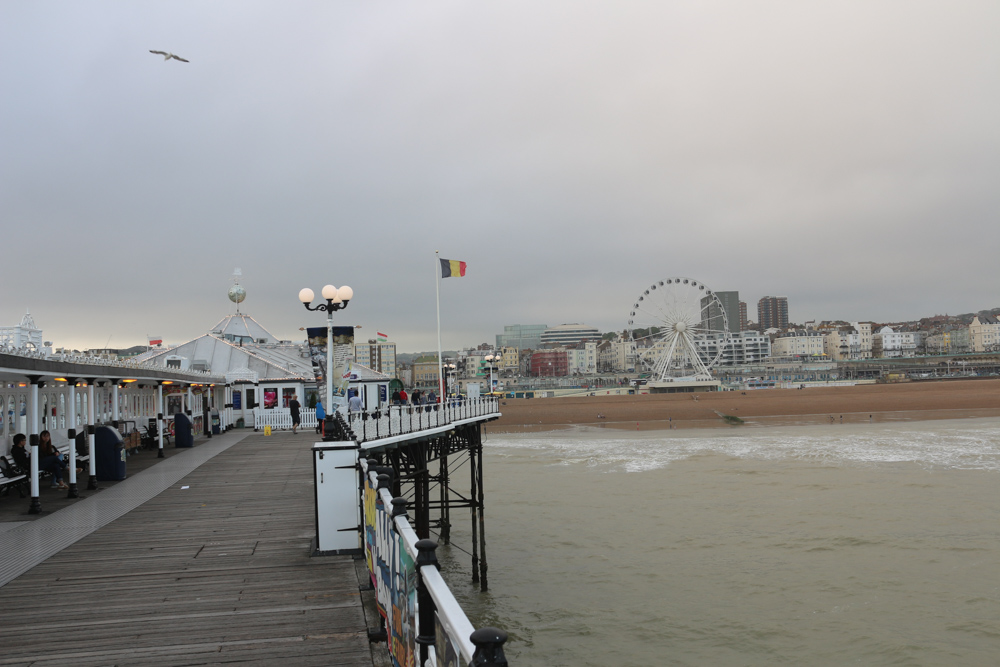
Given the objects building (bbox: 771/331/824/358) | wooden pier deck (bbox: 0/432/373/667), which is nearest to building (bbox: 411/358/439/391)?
building (bbox: 771/331/824/358)

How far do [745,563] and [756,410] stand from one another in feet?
165

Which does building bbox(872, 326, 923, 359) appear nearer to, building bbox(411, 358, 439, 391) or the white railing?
building bbox(411, 358, 439, 391)

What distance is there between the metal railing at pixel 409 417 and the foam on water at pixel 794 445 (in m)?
11.1

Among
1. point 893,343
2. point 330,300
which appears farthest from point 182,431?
point 893,343

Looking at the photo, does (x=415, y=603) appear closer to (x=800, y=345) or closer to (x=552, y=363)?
(x=552, y=363)

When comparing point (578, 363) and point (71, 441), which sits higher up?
point (71, 441)

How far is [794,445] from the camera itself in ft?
→ 129

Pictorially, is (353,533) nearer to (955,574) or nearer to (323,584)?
(323,584)

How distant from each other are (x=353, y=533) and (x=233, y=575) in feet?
4.24

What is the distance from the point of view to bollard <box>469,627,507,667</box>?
80.4 inches

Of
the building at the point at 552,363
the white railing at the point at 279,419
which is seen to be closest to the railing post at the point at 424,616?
the white railing at the point at 279,419

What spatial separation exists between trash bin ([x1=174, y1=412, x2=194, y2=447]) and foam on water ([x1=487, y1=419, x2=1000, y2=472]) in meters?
18.4

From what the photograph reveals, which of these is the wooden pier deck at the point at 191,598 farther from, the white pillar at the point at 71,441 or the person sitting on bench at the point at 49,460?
the person sitting on bench at the point at 49,460

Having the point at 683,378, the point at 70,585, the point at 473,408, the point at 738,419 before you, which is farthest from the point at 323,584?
the point at 683,378
